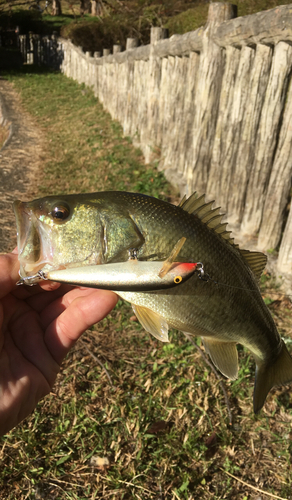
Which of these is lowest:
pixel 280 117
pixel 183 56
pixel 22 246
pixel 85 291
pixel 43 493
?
pixel 43 493

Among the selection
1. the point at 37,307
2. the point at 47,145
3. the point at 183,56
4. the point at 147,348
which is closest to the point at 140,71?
A: the point at 183,56

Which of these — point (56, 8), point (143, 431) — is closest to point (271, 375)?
point (143, 431)

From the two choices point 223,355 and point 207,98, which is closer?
point 223,355

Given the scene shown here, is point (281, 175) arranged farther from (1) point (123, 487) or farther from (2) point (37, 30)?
(2) point (37, 30)

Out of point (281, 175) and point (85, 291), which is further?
point (281, 175)

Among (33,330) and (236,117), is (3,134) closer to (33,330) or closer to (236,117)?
(236,117)

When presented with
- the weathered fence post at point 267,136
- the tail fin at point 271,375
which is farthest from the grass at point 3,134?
the tail fin at point 271,375
